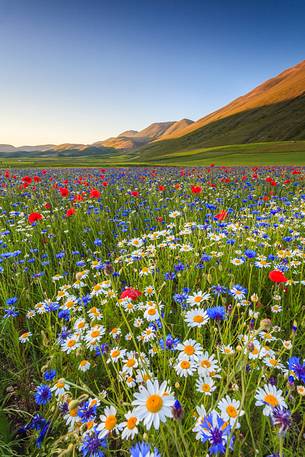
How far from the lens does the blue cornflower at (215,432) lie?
0.98 meters

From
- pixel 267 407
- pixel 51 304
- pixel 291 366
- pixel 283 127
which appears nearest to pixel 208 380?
pixel 267 407

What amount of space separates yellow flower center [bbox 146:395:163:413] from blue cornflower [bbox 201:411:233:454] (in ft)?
0.82

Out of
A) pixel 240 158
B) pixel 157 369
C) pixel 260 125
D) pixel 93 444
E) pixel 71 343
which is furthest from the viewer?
pixel 260 125

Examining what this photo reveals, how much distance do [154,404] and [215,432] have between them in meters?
0.30

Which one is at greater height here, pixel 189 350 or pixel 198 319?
pixel 198 319

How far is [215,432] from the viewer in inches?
39.6

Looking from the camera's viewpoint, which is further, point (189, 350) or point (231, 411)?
point (189, 350)

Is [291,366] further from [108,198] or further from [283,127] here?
[283,127]

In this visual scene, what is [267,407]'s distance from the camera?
3.90 ft

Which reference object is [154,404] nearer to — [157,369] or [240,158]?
[157,369]

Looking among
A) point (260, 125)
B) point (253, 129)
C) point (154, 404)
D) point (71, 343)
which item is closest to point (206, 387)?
point (154, 404)

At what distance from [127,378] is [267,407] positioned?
81 centimetres

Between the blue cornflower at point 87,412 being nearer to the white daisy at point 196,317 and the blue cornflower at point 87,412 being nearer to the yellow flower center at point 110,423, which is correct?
the yellow flower center at point 110,423

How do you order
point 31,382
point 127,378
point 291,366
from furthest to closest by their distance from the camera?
point 31,382
point 127,378
point 291,366
